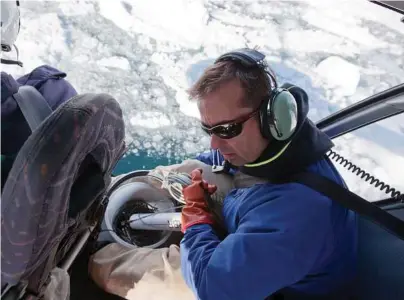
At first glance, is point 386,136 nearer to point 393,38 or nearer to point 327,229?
point 327,229

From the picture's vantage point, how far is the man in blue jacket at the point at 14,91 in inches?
42.3

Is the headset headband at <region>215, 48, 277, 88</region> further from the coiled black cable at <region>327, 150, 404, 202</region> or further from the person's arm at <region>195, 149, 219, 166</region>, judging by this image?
the person's arm at <region>195, 149, 219, 166</region>

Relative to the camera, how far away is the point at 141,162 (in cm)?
265

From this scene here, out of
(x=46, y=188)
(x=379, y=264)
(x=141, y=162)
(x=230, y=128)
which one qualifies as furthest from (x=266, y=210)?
(x=141, y=162)

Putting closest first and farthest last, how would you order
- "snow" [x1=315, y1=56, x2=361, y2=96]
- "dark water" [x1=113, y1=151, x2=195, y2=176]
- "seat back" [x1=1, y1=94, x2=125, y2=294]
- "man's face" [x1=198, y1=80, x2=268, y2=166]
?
"seat back" [x1=1, y1=94, x2=125, y2=294], "man's face" [x1=198, y1=80, x2=268, y2=166], "dark water" [x1=113, y1=151, x2=195, y2=176], "snow" [x1=315, y1=56, x2=361, y2=96]

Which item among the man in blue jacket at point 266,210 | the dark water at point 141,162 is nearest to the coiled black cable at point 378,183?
the man in blue jacket at point 266,210

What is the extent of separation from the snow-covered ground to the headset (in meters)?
1.62

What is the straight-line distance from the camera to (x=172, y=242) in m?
1.75

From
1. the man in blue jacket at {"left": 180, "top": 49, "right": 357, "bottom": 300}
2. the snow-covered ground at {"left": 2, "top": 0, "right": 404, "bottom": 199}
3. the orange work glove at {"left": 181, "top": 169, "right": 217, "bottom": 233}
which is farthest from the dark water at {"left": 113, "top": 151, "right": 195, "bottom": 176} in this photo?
the man in blue jacket at {"left": 180, "top": 49, "right": 357, "bottom": 300}

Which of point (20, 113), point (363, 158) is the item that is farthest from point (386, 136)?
point (20, 113)

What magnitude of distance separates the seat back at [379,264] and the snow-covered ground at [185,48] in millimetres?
1614

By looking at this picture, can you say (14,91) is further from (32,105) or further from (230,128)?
(230,128)

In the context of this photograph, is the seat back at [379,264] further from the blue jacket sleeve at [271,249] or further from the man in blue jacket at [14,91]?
the man in blue jacket at [14,91]

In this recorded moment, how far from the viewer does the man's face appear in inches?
44.9
